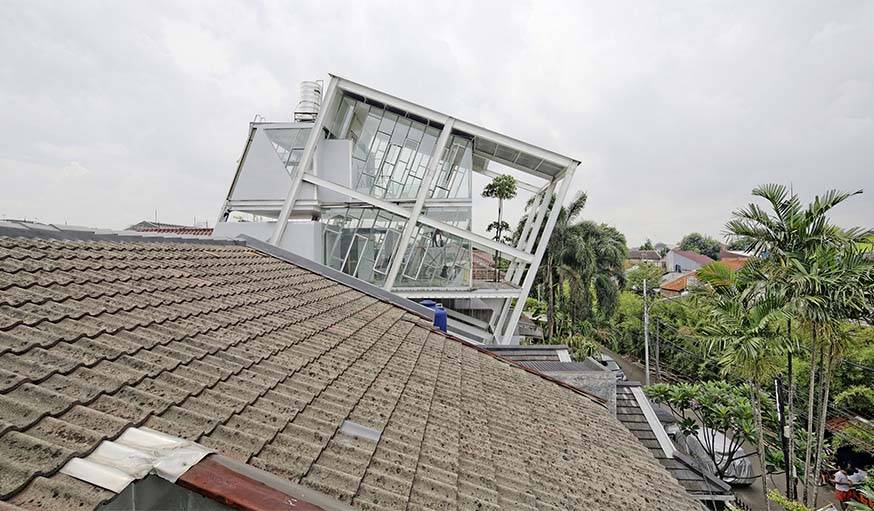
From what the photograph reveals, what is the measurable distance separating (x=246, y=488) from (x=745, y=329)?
33.3ft

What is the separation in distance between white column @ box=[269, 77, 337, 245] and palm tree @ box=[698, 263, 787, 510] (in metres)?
12.7

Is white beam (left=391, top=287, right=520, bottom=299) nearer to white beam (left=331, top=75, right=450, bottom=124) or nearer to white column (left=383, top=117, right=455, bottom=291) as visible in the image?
white column (left=383, top=117, right=455, bottom=291)

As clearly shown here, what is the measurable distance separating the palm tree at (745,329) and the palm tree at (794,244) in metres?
0.28

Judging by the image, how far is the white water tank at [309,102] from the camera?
52.9 ft

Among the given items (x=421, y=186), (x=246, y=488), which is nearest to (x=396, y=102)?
(x=421, y=186)

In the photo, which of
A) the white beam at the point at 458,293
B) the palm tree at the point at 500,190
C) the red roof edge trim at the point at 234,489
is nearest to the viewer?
the red roof edge trim at the point at 234,489

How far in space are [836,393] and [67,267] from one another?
24.9 metres

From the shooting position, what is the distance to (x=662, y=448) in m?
8.31

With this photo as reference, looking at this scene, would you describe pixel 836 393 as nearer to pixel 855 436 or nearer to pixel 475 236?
pixel 855 436

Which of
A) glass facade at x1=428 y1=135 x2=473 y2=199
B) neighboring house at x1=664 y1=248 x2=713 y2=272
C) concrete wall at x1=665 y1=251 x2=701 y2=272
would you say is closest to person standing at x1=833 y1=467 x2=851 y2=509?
glass facade at x1=428 y1=135 x2=473 y2=199

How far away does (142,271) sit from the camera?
437 centimetres

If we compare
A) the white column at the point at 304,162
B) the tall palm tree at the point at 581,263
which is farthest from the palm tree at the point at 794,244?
the tall palm tree at the point at 581,263

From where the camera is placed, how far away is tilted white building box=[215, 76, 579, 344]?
14.6 m

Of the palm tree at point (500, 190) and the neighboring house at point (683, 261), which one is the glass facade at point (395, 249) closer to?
the palm tree at point (500, 190)
